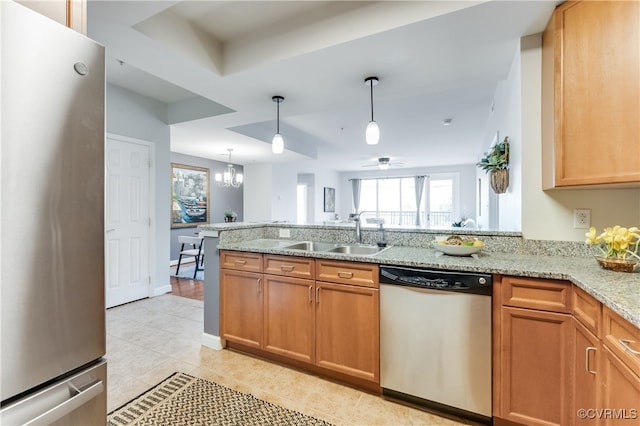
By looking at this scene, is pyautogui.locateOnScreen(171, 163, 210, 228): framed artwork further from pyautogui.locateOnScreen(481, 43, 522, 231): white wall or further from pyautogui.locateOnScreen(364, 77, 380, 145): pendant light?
pyautogui.locateOnScreen(481, 43, 522, 231): white wall

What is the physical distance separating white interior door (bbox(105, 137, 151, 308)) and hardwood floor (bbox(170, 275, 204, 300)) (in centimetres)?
44

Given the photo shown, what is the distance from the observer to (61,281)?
799 mm

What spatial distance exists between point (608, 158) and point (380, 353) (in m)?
1.61

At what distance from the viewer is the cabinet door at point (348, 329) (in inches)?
75.0

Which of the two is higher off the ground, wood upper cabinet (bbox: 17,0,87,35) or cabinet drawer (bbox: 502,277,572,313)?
wood upper cabinet (bbox: 17,0,87,35)

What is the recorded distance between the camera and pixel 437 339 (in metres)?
1.71

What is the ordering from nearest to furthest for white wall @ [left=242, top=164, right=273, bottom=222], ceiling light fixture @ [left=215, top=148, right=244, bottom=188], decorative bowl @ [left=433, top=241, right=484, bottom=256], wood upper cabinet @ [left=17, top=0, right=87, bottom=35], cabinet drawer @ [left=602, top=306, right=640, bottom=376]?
wood upper cabinet @ [left=17, top=0, right=87, bottom=35] → cabinet drawer @ [left=602, top=306, right=640, bottom=376] → decorative bowl @ [left=433, top=241, right=484, bottom=256] → ceiling light fixture @ [left=215, top=148, right=244, bottom=188] → white wall @ [left=242, top=164, right=273, bottom=222]

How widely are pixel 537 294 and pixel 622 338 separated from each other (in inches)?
18.0

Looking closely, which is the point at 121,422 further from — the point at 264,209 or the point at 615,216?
the point at 264,209

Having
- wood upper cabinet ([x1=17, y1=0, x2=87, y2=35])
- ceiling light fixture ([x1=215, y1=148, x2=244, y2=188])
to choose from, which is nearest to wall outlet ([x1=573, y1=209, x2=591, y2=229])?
wood upper cabinet ([x1=17, y1=0, x2=87, y2=35])

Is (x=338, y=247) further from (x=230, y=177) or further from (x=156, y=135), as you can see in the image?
(x=230, y=177)

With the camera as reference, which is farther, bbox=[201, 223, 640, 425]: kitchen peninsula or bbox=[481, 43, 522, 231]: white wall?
bbox=[481, 43, 522, 231]: white wall

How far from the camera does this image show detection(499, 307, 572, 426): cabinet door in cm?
144
